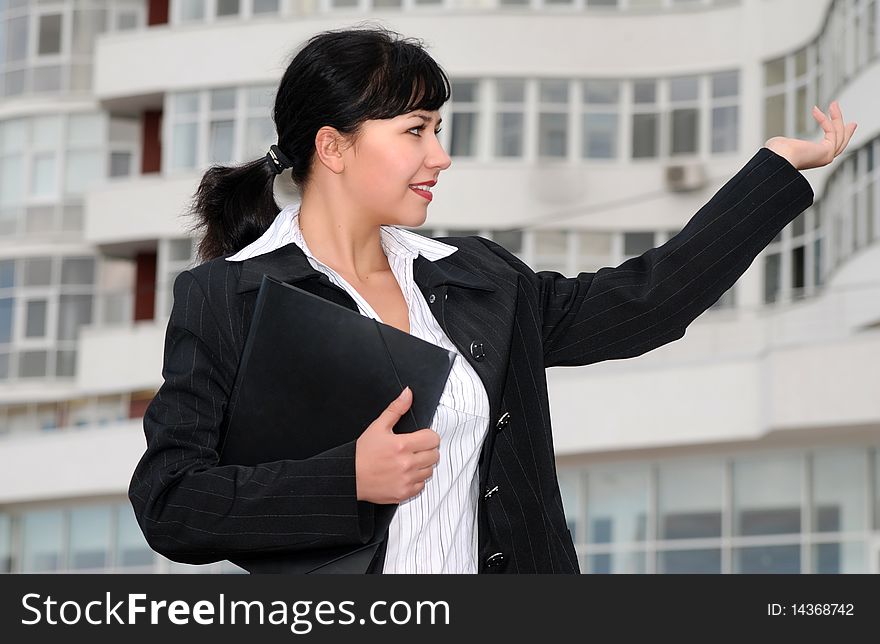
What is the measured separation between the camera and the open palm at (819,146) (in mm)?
3959

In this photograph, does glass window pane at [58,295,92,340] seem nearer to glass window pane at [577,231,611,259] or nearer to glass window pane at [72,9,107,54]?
glass window pane at [72,9,107,54]

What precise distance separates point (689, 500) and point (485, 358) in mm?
24872

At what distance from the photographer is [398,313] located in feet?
12.6

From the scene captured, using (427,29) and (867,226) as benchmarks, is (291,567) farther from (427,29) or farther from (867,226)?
(427,29)

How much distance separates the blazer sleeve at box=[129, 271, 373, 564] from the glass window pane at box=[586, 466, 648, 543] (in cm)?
2540

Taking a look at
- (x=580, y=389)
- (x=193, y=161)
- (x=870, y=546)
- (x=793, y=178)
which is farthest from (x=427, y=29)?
(x=793, y=178)

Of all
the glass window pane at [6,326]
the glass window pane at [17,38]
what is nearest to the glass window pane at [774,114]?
the glass window pane at [6,326]

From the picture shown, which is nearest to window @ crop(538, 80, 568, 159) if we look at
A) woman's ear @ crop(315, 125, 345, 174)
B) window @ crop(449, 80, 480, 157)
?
window @ crop(449, 80, 480, 157)

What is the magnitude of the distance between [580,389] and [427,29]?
27.3 feet

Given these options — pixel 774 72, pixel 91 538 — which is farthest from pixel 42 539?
pixel 774 72

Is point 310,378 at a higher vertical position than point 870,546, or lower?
lower

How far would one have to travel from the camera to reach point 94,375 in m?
34.4

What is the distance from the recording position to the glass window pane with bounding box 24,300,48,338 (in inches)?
1473

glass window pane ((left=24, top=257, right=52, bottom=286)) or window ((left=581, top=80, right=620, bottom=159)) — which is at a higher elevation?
window ((left=581, top=80, right=620, bottom=159))
